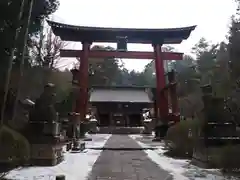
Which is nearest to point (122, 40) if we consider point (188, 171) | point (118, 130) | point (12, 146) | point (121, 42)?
point (121, 42)

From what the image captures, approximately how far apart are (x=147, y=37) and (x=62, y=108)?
36.7ft

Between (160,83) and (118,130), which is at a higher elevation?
(160,83)

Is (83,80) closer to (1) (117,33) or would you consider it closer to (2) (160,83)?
(1) (117,33)

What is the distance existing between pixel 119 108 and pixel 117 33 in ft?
55.2

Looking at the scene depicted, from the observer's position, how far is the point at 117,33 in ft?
83.3

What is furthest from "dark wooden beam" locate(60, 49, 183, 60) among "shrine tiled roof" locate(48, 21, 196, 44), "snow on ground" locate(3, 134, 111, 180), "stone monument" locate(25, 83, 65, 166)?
"snow on ground" locate(3, 134, 111, 180)

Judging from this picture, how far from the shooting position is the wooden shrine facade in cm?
4016

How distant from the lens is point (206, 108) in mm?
10367

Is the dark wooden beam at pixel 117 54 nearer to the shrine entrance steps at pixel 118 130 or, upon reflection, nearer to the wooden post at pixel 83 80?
the wooden post at pixel 83 80

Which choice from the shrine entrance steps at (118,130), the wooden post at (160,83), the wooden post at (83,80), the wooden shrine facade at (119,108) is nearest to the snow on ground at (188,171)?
the wooden post at (160,83)

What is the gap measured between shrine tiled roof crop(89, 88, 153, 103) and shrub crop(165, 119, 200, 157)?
2601 cm

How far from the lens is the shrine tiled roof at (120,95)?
3981 cm

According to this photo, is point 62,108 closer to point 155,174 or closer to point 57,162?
point 57,162

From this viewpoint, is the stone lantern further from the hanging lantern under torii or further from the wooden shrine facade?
the wooden shrine facade
